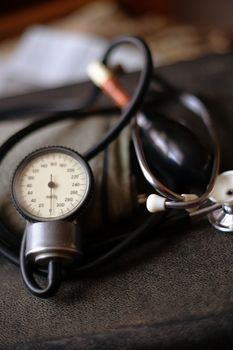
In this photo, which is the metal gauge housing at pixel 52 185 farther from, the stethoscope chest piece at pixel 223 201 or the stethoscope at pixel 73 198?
the stethoscope chest piece at pixel 223 201

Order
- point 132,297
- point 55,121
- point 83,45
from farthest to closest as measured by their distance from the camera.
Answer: point 83,45 < point 55,121 < point 132,297

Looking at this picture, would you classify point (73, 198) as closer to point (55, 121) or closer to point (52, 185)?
point (52, 185)

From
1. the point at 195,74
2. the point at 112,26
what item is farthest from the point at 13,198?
the point at 112,26

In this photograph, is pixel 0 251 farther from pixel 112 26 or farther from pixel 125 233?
pixel 112 26

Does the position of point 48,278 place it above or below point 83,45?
above

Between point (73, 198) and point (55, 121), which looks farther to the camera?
point (55, 121)

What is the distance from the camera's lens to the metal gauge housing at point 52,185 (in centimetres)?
49

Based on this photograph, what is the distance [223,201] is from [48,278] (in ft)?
0.59

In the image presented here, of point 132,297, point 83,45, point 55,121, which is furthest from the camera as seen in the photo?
point 83,45

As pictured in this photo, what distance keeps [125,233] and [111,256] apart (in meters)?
0.04

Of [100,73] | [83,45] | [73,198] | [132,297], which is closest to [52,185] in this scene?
A: [73,198]

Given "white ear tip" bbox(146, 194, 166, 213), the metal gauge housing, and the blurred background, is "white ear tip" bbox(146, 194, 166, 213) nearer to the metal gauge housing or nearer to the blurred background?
the metal gauge housing

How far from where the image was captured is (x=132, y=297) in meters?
0.48

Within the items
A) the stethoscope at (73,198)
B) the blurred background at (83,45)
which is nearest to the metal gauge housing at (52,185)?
the stethoscope at (73,198)
